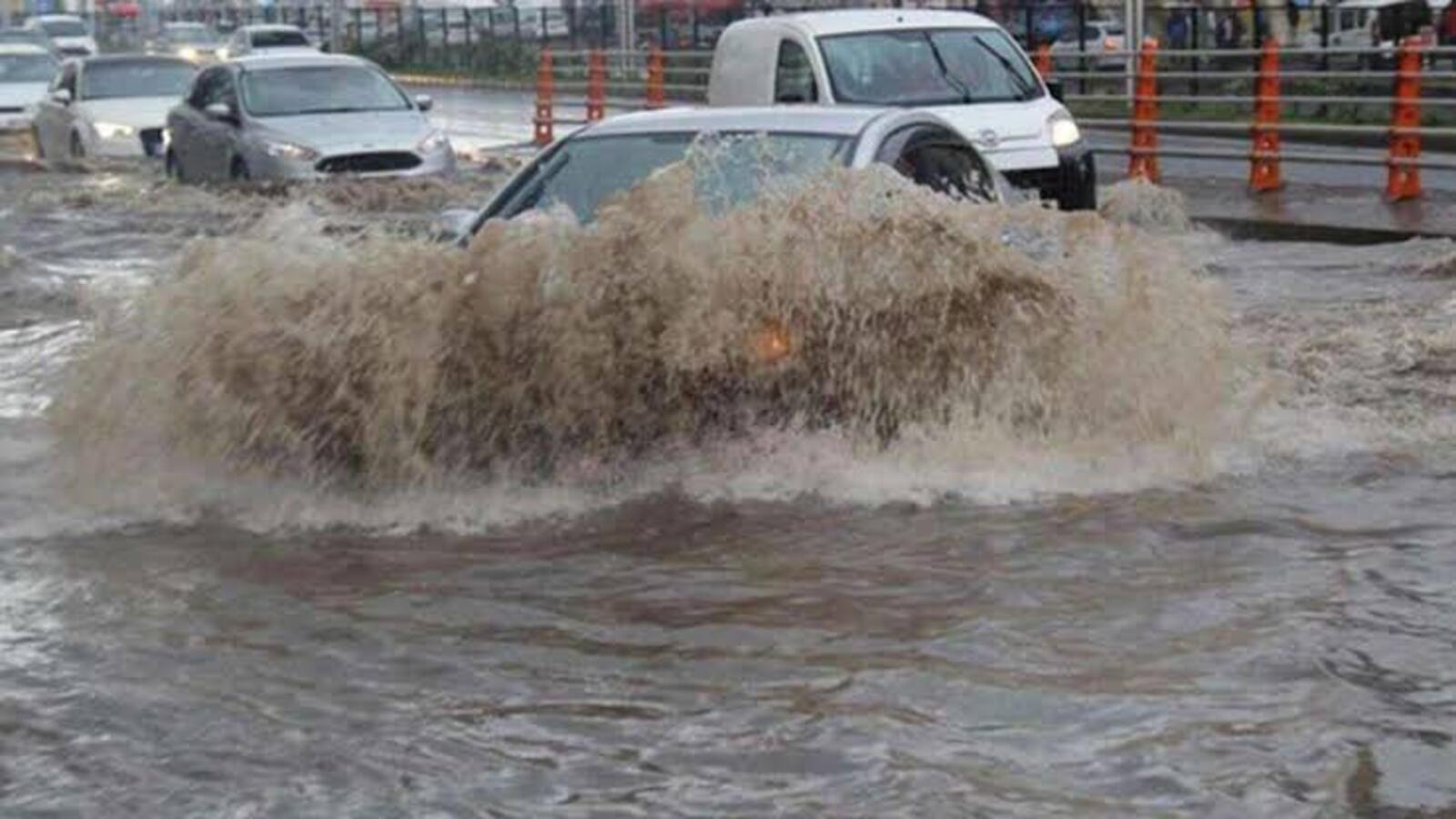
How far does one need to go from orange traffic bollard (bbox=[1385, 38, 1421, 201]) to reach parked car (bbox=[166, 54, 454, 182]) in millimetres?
8204

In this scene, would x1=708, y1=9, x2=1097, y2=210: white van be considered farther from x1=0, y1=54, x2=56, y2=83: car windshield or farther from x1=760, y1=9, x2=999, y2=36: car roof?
x1=0, y1=54, x2=56, y2=83: car windshield

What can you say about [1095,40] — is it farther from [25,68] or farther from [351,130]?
[351,130]

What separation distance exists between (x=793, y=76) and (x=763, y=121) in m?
8.00

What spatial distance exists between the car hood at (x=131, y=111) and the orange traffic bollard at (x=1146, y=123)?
36.8 feet

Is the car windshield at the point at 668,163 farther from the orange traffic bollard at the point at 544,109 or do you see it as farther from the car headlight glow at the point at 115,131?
the orange traffic bollard at the point at 544,109

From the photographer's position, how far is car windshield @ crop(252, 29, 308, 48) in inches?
2061

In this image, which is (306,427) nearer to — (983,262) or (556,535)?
(556,535)

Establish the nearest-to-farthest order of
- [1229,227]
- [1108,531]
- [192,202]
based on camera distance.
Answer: [1108,531] → [1229,227] → [192,202]

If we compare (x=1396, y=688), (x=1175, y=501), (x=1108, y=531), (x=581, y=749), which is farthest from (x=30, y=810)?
(x=1175, y=501)

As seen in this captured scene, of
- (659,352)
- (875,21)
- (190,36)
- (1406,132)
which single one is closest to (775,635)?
(659,352)

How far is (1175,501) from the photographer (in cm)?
870

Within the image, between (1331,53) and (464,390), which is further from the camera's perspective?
(1331,53)

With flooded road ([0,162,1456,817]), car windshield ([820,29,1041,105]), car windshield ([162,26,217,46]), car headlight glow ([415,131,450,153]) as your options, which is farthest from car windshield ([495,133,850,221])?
car windshield ([162,26,217,46])

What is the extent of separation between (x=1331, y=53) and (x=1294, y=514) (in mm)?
15541
